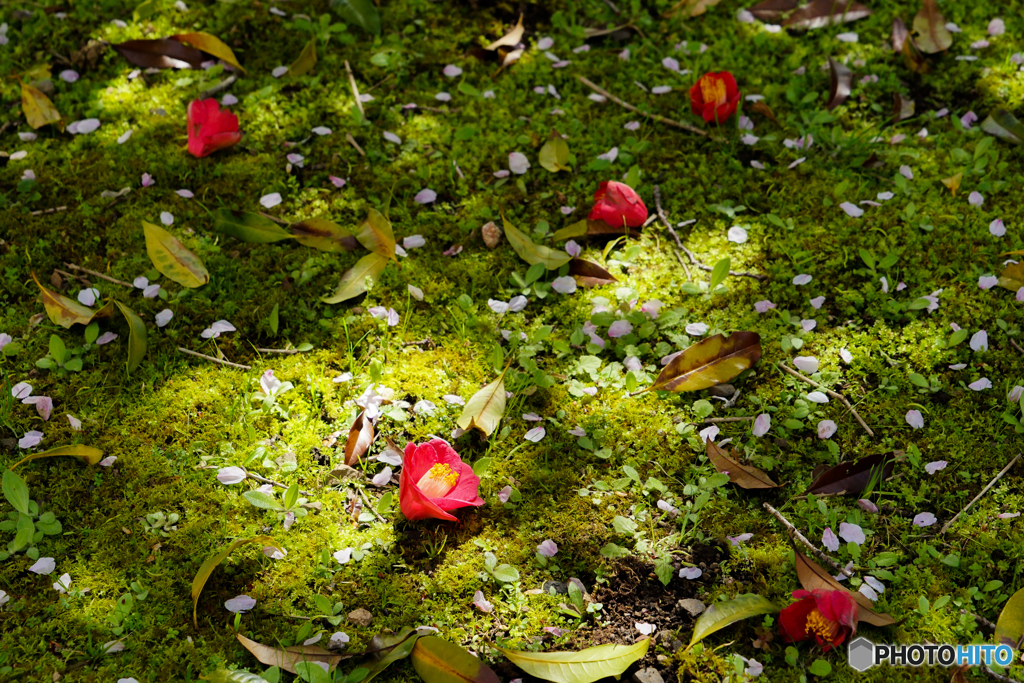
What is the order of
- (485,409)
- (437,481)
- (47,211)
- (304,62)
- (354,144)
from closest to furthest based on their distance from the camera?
(437,481) → (485,409) → (47,211) → (354,144) → (304,62)

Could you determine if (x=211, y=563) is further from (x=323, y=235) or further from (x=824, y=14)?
(x=824, y=14)

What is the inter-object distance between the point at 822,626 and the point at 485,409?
112cm

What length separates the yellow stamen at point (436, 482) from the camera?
2.30m

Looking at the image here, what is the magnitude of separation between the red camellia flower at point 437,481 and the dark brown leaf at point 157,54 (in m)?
2.41

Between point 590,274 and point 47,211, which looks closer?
point 590,274

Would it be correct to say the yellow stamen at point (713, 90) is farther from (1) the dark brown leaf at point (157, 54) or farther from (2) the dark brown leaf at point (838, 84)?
(1) the dark brown leaf at point (157, 54)

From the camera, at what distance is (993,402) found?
8.52 feet

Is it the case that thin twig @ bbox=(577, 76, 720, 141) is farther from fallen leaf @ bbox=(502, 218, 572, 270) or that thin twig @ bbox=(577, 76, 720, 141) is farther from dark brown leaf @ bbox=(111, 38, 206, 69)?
dark brown leaf @ bbox=(111, 38, 206, 69)

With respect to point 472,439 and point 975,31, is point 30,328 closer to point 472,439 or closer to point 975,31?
point 472,439

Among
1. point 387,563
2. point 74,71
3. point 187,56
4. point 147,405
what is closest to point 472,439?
point 387,563

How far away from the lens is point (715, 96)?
10.8ft

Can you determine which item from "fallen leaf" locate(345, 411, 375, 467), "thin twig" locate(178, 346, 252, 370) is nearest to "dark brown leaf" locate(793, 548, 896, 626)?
"fallen leaf" locate(345, 411, 375, 467)

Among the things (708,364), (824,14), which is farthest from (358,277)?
(824,14)

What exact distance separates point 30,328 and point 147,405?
1.89ft
